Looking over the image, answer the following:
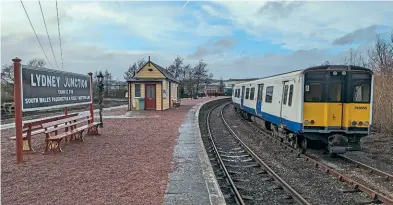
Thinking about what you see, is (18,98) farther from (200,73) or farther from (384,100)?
(200,73)

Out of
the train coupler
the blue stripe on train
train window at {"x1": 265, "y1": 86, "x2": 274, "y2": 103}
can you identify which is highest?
train window at {"x1": 265, "y1": 86, "x2": 274, "y2": 103}

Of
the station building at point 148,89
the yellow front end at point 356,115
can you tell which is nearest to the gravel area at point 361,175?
the yellow front end at point 356,115

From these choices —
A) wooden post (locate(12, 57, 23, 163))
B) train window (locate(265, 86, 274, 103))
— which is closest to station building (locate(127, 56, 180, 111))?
train window (locate(265, 86, 274, 103))

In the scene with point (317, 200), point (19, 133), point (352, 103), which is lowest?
point (317, 200)

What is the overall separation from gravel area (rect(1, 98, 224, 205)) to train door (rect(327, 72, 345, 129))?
197 inches

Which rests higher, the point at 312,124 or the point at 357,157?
the point at 312,124

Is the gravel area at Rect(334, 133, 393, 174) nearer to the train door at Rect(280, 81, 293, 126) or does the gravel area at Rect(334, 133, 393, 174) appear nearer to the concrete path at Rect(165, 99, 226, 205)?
the train door at Rect(280, 81, 293, 126)

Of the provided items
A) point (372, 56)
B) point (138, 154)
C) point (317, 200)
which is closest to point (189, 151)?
point (138, 154)

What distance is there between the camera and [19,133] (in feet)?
27.7

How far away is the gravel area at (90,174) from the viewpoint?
19.0 feet

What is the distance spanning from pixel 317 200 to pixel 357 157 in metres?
5.21

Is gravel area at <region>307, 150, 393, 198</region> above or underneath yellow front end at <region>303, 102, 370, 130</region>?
underneath

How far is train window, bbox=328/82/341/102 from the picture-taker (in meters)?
10.8

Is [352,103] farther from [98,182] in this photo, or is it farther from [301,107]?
[98,182]
